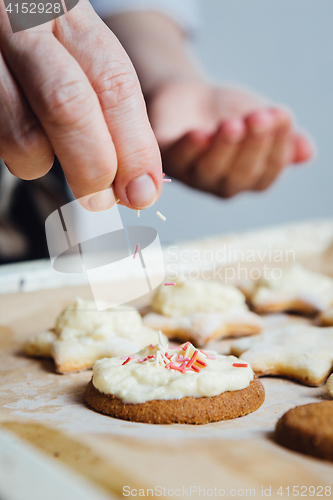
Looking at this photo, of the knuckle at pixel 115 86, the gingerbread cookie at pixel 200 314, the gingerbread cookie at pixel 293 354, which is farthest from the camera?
the gingerbread cookie at pixel 200 314

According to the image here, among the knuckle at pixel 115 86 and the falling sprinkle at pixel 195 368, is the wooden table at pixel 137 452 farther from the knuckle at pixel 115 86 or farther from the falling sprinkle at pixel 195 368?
the knuckle at pixel 115 86

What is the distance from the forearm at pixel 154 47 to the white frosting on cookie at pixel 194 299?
103cm

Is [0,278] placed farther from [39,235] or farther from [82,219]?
[82,219]

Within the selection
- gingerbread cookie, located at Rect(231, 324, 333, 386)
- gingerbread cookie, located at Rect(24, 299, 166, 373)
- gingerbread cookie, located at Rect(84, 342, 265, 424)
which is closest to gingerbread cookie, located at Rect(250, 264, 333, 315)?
gingerbread cookie, located at Rect(231, 324, 333, 386)

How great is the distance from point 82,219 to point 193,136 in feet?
3.15

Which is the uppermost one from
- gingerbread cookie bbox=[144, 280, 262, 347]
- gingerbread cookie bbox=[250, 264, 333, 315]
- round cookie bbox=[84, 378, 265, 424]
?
round cookie bbox=[84, 378, 265, 424]

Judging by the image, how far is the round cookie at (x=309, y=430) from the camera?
626 millimetres

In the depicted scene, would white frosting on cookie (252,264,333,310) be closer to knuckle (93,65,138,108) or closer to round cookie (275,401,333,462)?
round cookie (275,401,333,462)

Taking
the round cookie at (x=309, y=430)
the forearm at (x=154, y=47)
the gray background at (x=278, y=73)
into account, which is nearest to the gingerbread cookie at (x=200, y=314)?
the round cookie at (x=309, y=430)

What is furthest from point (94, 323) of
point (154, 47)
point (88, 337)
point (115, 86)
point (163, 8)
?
point (163, 8)

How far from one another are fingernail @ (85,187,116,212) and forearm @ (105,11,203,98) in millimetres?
1478

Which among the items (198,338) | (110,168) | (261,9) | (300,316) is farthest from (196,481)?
(261,9)

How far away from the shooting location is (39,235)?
6.27 feet

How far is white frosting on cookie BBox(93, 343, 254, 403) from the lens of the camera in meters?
0.81
